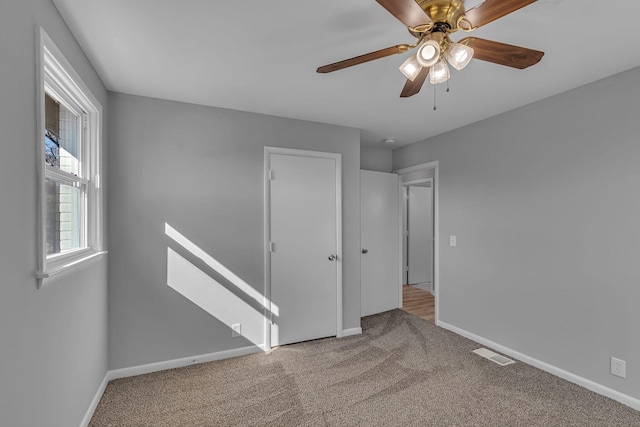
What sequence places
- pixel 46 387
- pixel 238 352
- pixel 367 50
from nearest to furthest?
pixel 46 387 → pixel 367 50 → pixel 238 352

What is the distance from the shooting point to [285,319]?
128 inches

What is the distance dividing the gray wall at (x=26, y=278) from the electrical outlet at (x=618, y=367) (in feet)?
11.6

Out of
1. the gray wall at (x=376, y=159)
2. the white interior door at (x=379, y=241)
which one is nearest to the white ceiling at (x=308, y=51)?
the white interior door at (x=379, y=241)

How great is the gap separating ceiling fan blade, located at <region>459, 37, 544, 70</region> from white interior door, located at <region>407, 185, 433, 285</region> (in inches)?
174

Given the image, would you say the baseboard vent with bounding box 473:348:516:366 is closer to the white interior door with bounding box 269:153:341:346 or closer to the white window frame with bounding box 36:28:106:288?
the white interior door with bounding box 269:153:341:346

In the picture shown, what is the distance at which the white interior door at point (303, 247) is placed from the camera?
3.23 metres

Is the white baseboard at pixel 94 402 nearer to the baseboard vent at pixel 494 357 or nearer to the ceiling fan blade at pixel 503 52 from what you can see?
the ceiling fan blade at pixel 503 52

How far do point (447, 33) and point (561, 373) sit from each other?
287cm

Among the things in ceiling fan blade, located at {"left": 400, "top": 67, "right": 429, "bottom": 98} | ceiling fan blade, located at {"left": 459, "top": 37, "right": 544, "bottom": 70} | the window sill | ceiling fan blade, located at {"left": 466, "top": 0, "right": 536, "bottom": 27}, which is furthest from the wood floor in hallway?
the window sill

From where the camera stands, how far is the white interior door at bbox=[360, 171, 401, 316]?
13.9ft

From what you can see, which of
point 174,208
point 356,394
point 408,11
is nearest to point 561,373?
point 356,394

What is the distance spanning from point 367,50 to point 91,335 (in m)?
2.66

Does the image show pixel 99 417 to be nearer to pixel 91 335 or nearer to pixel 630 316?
pixel 91 335

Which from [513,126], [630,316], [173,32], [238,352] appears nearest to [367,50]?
[173,32]
